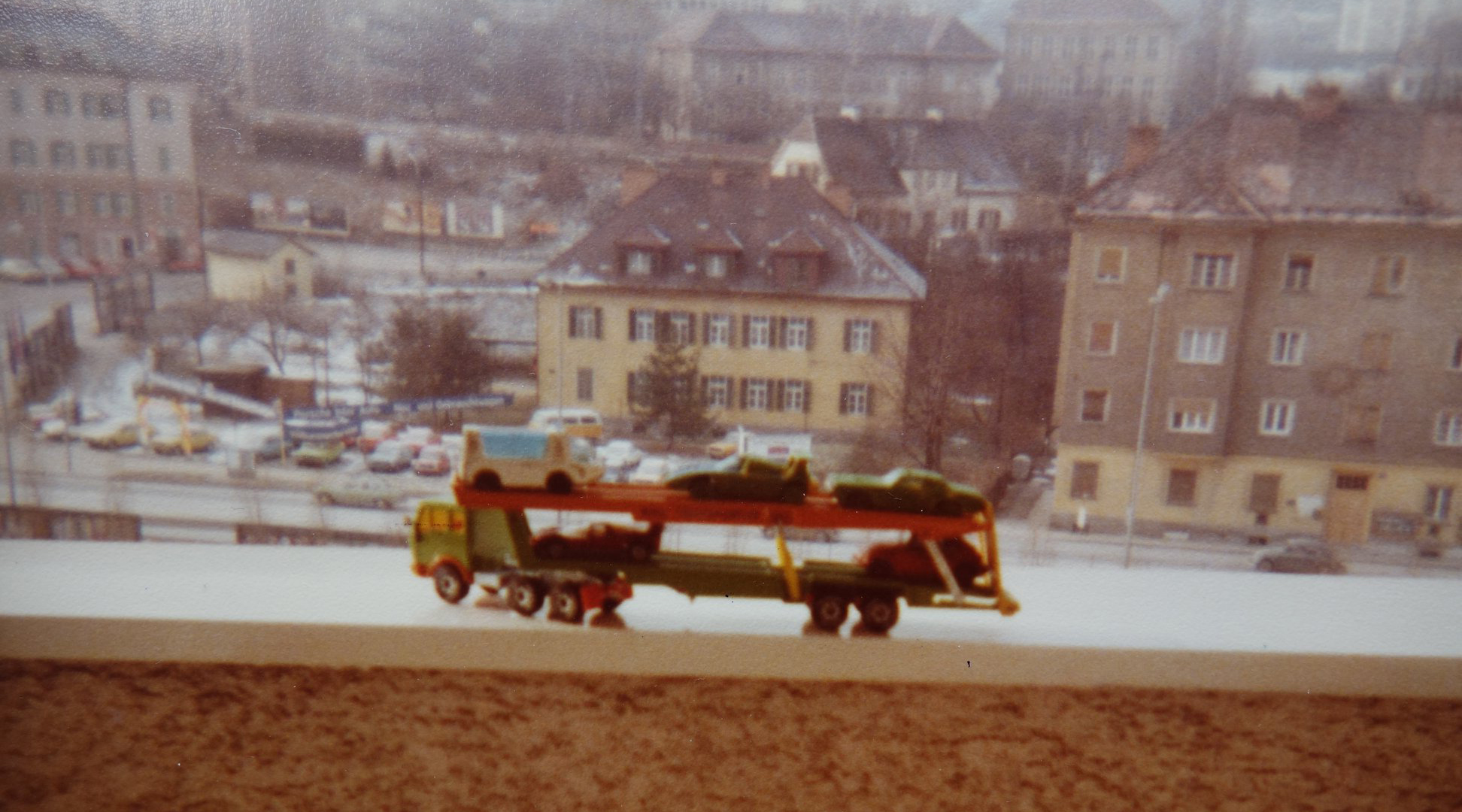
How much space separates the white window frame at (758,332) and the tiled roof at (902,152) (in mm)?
156

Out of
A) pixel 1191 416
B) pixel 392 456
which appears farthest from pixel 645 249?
pixel 1191 416

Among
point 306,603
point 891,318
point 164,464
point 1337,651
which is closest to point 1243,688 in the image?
point 1337,651

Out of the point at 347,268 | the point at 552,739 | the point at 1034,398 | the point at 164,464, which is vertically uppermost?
the point at 347,268

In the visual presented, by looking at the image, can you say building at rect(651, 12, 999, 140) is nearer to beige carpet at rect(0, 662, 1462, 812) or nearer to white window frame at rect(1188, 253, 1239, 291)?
white window frame at rect(1188, 253, 1239, 291)

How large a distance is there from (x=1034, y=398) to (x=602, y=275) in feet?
1.47

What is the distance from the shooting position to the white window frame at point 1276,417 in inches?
37.9

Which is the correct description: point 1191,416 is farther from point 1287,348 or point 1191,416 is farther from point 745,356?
point 745,356

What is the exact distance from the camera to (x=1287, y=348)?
0.95 meters

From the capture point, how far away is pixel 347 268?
988mm

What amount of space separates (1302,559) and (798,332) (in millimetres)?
566

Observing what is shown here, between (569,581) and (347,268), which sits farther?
(347,268)

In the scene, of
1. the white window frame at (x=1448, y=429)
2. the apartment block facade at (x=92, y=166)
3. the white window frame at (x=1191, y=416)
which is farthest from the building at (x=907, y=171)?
the apartment block facade at (x=92, y=166)

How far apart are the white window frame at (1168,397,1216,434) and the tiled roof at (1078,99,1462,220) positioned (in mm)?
182

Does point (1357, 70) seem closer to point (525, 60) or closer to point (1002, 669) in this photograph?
point (1002, 669)
